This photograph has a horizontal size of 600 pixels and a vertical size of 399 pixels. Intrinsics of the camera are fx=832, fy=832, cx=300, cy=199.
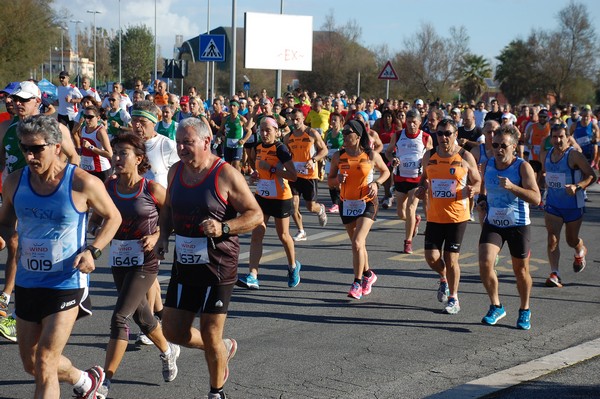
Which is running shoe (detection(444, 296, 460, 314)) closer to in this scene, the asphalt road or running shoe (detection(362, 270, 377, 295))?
the asphalt road

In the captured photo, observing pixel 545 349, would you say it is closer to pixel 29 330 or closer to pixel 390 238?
pixel 29 330

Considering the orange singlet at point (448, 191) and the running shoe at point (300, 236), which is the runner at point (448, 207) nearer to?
the orange singlet at point (448, 191)

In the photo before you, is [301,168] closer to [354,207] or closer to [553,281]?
[354,207]

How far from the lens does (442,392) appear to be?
5.86 metres

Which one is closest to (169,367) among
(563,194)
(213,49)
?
(563,194)

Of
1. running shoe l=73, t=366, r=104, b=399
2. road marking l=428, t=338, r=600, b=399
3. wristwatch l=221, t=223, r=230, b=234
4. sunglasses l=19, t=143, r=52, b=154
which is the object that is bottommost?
road marking l=428, t=338, r=600, b=399

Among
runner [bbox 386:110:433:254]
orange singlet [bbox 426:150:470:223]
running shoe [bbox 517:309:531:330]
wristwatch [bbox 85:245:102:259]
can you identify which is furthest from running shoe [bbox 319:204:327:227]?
wristwatch [bbox 85:245:102:259]

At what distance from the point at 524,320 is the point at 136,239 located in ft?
12.5

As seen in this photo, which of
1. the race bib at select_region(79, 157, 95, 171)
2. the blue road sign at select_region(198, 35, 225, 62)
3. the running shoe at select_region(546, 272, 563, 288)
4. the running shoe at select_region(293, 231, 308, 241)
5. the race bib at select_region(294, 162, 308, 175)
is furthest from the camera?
the blue road sign at select_region(198, 35, 225, 62)

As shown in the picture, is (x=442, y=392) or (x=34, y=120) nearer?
(x=34, y=120)

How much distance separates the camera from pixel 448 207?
27.8 ft

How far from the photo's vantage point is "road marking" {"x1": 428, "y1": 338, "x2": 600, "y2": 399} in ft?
19.1

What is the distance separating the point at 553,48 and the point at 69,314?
67975 millimetres

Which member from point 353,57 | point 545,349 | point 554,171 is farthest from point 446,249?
point 353,57
